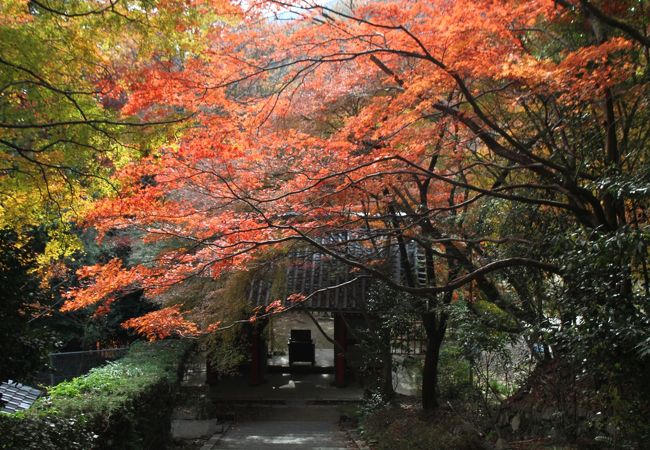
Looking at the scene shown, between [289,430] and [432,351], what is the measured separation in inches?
138

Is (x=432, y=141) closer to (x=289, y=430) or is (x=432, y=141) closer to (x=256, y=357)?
(x=289, y=430)

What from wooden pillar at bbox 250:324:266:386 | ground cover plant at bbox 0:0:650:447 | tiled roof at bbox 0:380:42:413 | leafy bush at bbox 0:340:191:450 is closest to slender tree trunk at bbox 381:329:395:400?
ground cover plant at bbox 0:0:650:447

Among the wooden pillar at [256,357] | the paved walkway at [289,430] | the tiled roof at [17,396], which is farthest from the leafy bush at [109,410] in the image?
the wooden pillar at [256,357]

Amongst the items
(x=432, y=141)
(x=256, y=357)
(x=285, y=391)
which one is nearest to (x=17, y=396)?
(x=432, y=141)

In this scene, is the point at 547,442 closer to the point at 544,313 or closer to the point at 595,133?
the point at 544,313

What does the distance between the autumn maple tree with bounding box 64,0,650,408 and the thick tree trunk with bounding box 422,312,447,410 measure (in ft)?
0.11

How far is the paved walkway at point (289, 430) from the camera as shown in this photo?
10.2 metres

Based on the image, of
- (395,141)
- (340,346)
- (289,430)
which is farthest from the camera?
(340,346)

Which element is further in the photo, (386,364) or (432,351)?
(386,364)

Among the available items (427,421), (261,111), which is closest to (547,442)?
(427,421)

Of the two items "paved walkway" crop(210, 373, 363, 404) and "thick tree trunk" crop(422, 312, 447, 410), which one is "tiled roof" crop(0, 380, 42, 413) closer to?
"paved walkway" crop(210, 373, 363, 404)

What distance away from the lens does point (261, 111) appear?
26.0 feet

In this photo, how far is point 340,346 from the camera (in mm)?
13672

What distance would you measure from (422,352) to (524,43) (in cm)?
713
